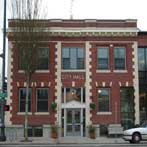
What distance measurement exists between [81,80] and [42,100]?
13.2ft

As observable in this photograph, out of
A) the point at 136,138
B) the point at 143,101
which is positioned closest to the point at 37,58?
the point at 136,138

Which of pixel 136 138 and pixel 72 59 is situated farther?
pixel 72 59

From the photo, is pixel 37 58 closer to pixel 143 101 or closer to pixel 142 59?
pixel 142 59

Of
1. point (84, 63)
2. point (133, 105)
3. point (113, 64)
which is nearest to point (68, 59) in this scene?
point (84, 63)

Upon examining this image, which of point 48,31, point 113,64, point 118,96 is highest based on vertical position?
point 48,31

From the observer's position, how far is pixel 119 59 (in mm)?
43125

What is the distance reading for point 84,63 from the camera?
141 ft

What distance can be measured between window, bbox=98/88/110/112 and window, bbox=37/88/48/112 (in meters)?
4.90

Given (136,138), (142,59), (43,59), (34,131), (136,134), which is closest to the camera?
(136,138)

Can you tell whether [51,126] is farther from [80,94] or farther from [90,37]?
[90,37]

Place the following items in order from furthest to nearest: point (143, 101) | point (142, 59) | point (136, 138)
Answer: point (142, 59), point (143, 101), point (136, 138)

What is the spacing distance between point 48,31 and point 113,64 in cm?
686

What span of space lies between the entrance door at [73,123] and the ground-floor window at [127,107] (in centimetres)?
397

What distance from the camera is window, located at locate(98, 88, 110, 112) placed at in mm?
42438
